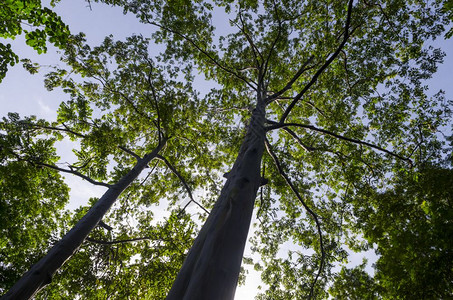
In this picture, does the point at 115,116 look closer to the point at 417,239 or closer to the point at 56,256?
the point at 56,256

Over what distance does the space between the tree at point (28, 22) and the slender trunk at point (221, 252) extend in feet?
12.8

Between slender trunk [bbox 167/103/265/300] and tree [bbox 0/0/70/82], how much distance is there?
153 inches

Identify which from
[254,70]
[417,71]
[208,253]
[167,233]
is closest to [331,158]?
[417,71]

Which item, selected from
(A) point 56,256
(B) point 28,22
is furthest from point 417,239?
(B) point 28,22

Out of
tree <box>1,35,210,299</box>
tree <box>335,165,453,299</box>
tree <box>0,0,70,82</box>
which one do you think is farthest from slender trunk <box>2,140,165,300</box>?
tree <box>335,165,453,299</box>

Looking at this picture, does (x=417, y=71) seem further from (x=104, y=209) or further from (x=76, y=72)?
(x=76, y=72)

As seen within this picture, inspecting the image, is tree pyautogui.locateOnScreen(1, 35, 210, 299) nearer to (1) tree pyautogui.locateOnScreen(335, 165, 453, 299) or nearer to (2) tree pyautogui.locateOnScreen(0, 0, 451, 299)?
(2) tree pyautogui.locateOnScreen(0, 0, 451, 299)

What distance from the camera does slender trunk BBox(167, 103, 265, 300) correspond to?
169 cm

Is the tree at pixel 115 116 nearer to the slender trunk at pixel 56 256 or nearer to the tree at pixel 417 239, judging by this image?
the slender trunk at pixel 56 256

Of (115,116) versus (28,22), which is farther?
(115,116)

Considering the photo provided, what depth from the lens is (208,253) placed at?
1995 mm

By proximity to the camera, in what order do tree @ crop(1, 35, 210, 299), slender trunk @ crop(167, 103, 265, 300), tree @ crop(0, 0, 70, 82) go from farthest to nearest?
tree @ crop(1, 35, 210, 299) → tree @ crop(0, 0, 70, 82) → slender trunk @ crop(167, 103, 265, 300)

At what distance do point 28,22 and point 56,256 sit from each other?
4294 mm

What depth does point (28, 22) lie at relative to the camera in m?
3.47
